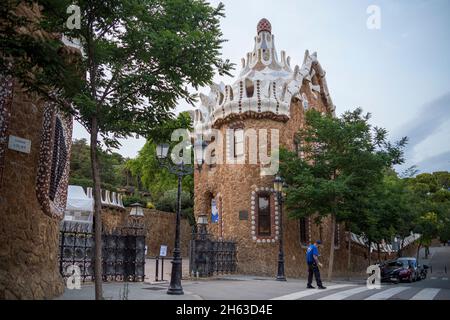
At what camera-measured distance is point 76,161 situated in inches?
1783

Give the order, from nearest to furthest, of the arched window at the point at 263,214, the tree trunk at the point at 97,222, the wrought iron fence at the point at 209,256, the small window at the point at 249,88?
the tree trunk at the point at 97,222 → the wrought iron fence at the point at 209,256 → the arched window at the point at 263,214 → the small window at the point at 249,88

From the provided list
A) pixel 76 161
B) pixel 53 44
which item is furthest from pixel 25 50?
pixel 76 161

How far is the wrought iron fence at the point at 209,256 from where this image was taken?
17.5 metres

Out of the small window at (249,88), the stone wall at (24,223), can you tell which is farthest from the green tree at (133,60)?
the small window at (249,88)

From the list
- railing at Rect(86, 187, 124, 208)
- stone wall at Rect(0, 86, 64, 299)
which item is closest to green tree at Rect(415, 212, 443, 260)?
railing at Rect(86, 187, 124, 208)

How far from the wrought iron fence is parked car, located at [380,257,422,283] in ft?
30.2

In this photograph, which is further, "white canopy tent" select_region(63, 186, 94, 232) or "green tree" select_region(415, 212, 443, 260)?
"green tree" select_region(415, 212, 443, 260)

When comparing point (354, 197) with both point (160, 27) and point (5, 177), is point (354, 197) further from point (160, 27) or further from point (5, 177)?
point (5, 177)

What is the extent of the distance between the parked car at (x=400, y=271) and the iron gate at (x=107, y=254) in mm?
14930

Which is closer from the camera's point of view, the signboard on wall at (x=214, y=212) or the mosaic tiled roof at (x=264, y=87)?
the mosaic tiled roof at (x=264, y=87)

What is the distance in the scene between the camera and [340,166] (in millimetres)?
19453

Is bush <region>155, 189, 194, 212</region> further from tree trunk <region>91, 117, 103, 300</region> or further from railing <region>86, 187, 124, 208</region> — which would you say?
tree trunk <region>91, 117, 103, 300</region>

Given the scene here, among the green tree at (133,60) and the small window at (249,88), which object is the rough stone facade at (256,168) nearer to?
the small window at (249,88)

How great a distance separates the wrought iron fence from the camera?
57.6 feet
